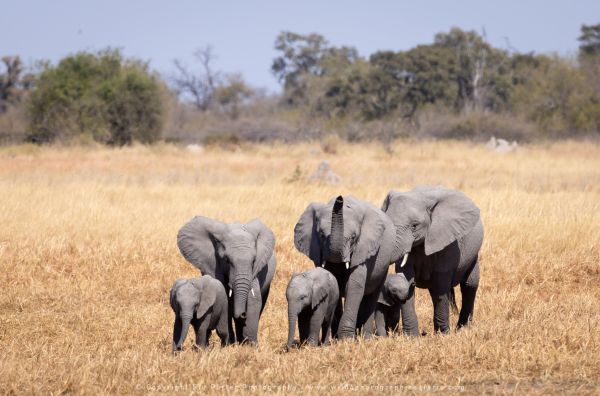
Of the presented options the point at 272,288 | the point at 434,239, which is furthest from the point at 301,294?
the point at 272,288

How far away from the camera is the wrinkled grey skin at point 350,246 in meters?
8.43

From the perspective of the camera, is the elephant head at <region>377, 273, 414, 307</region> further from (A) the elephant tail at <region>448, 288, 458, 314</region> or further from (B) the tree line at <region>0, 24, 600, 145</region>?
(B) the tree line at <region>0, 24, 600, 145</region>

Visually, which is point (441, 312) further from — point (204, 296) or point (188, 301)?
point (188, 301)

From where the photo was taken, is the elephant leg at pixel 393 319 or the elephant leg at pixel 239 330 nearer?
the elephant leg at pixel 239 330

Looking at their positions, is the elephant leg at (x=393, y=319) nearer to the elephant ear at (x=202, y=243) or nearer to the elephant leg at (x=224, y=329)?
the elephant leg at (x=224, y=329)

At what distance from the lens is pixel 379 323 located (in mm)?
9477

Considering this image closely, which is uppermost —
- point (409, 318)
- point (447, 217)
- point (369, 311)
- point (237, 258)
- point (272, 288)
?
point (447, 217)

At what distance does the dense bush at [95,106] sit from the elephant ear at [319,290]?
31.5 metres

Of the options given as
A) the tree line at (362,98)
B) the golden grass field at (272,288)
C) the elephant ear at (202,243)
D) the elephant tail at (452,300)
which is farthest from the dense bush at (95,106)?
the elephant ear at (202,243)

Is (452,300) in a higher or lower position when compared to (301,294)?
lower

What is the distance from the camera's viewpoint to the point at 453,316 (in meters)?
11.3

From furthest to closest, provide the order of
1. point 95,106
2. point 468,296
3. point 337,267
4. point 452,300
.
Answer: point 95,106
point 452,300
point 468,296
point 337,267

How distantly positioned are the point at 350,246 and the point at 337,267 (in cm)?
36

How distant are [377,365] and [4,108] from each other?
6732 centimetres
